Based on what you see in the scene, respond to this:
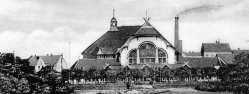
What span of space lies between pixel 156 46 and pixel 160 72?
5.53m

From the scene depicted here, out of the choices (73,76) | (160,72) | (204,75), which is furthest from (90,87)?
(204,75)

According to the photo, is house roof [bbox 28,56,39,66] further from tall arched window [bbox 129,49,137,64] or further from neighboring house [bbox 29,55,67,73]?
tall arched window [bbox 129,49,137,64]

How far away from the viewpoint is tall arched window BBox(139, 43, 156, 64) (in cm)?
6819

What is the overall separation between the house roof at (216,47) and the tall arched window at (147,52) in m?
43.4

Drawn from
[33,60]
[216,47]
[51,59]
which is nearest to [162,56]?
[216,47]

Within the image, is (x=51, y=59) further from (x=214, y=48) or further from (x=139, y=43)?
(x=139, y=43)

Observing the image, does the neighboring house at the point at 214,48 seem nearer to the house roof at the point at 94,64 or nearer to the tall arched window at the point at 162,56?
the tall arched window at the point at 162,56

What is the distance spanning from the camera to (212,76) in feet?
211

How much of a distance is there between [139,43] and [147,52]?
2046mm

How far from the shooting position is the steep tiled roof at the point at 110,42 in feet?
257

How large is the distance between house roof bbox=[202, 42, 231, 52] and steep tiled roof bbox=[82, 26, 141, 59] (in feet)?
109

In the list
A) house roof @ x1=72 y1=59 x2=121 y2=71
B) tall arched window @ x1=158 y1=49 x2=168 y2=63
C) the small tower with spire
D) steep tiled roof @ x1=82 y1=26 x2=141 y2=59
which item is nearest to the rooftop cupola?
tall arched window @ x1=158 y1=49 x2=168 y2=63

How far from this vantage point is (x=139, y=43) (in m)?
68.0

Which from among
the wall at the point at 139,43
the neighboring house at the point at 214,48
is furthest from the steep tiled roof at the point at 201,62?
the neighboring house at the point at 214,48
